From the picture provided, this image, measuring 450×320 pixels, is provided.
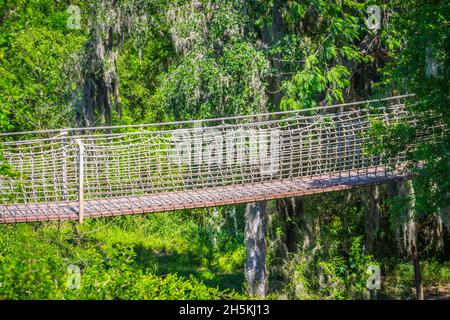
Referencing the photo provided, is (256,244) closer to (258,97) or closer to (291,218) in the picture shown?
(291,218)

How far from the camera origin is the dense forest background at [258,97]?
7.33 metres

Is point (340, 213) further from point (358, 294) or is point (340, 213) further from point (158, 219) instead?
point (158, 219)

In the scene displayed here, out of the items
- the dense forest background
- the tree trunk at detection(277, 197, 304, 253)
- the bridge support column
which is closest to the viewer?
the dense forest background

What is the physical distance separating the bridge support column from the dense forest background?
0.18 m

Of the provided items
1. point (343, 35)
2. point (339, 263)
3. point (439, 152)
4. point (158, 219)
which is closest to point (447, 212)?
point (339, 263)

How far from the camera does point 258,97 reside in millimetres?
9133

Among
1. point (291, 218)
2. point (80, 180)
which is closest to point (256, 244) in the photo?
point (291, 218)

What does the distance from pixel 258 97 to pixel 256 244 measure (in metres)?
1.71

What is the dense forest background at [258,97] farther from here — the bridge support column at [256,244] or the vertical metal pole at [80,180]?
the vertical metal pole at [80,180]

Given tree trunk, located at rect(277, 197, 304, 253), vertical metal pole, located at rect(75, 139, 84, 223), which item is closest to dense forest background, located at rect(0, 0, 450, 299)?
tree trunk, located at rect(277, 197, 304, 253)

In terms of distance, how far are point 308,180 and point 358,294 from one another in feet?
7.10

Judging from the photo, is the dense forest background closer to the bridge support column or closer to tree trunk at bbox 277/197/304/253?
tree trunk at bbox 277/197/304/253

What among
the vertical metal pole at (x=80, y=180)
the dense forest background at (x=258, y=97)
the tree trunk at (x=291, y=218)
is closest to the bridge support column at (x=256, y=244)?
the dense forest background at (x=258, y=97)

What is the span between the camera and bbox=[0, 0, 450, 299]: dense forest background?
7328 millimetres
